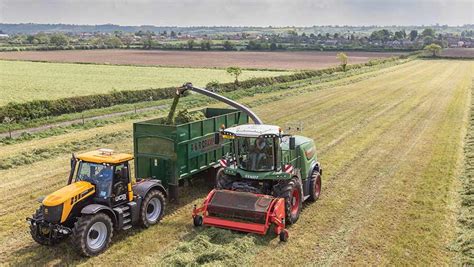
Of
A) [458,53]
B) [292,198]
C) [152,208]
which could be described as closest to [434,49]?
[458,53]

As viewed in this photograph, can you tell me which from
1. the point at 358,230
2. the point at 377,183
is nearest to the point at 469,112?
A: the point at 377,183

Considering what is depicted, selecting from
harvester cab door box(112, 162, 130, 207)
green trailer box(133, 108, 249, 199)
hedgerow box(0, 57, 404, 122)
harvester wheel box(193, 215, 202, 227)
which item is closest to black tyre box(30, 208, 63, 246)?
harvester cab door box(112, 162, 130, 207)

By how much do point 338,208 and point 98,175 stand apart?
7.12m

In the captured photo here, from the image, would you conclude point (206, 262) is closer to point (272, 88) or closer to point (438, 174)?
point (438, 174)

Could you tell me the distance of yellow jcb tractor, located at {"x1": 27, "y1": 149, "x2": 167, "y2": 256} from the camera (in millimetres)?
10398

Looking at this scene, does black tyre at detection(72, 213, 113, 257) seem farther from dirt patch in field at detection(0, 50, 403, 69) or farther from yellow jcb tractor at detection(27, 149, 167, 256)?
dirt patch in field at detection(0, 50, 403, 69)

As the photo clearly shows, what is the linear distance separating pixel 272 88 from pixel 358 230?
1504 inches

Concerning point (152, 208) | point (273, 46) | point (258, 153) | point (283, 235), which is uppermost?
point (273, 46)

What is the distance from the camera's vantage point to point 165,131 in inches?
548

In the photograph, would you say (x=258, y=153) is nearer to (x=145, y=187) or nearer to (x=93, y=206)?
(x=145, y=187)

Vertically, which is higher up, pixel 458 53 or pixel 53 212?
pixel 458 53

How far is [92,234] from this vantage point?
10.9 m

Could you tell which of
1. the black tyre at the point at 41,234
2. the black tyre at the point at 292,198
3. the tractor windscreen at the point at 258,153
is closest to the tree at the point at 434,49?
the black tyre at the point at 292,198

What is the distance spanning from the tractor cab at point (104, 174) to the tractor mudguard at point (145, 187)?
2.28ft
